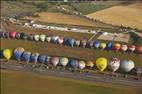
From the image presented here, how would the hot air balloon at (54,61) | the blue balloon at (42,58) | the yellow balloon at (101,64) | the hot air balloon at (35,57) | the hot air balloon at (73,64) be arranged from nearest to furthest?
the yellow balloon at (101,64)
the hot air balloon at (73,64)
the hot air balloon at (54,61)
the blue balloon at (42,58)
the hot air balloon at (35,57)

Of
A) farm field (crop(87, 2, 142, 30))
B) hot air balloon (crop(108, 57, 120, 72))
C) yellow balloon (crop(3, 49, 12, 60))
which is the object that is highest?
farm field (crop(87, 2, 142, 30))

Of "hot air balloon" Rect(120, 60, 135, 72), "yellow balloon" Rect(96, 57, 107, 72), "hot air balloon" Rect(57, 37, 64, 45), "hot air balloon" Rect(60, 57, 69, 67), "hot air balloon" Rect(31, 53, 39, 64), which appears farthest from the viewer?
"hot air balloon" Rect(57, 37, 64, 45)

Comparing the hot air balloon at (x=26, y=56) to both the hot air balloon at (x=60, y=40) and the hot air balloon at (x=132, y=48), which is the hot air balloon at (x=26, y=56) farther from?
the hot air balloon at (x=132, y=48)

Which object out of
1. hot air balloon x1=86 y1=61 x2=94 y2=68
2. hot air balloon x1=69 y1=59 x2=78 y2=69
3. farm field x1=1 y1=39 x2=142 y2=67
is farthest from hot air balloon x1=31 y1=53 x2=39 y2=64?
hot air balloon x1=86 y1=61 x2=94 y2=68

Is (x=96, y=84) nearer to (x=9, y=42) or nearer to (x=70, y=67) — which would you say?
(x=70, y=67)

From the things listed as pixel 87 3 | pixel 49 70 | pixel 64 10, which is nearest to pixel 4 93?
pixel 49 70

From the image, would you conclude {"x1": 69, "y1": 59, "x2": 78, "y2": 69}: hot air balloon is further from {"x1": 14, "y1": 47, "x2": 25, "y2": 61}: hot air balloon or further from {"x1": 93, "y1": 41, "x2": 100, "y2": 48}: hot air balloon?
{"x1": 93, "y1": 41, "x2": 100, "y2": 48}: hot air balloon

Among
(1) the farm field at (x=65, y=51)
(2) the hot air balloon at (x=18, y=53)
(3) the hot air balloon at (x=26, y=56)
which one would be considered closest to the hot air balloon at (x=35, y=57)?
(3) the hot air balloon at (x=26, y=56)
